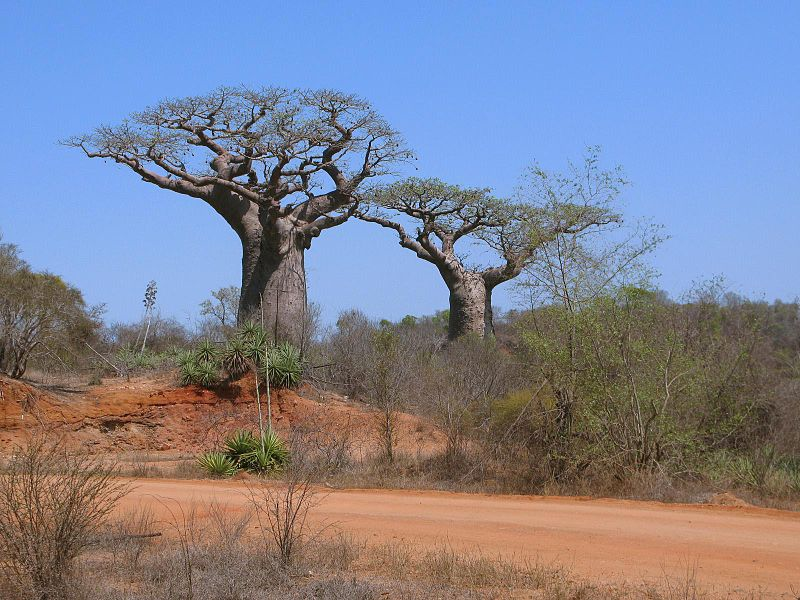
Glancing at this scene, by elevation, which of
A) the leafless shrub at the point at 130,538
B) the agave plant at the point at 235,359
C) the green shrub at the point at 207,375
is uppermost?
the agave plant at the point at 235,359

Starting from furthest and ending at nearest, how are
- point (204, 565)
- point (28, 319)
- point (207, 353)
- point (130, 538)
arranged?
point (207, 353)
point (28, 319)
point (130, 538)
point (204, 565)

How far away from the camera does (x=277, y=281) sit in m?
23.5

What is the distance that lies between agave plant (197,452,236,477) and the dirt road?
2.00 metres

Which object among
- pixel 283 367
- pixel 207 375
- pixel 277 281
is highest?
pixel 277 281

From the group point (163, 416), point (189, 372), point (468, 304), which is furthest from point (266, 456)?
point (468, 304)

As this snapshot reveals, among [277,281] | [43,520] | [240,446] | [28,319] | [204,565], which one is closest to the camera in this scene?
[43,520]

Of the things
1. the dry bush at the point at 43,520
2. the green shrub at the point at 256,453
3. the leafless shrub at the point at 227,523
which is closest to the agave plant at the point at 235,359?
the green shrub at the point at 256,453

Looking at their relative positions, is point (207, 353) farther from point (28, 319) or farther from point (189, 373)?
point (28, 319)

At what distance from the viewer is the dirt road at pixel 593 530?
7.27m

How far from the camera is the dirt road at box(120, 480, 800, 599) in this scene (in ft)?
23.8

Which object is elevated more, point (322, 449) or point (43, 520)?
point (322, 449)

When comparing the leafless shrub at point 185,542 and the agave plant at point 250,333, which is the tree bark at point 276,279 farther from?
the leafless shrub at point 185,542

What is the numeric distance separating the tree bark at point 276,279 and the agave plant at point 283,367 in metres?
1.82

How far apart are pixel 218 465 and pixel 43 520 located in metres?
8.15
